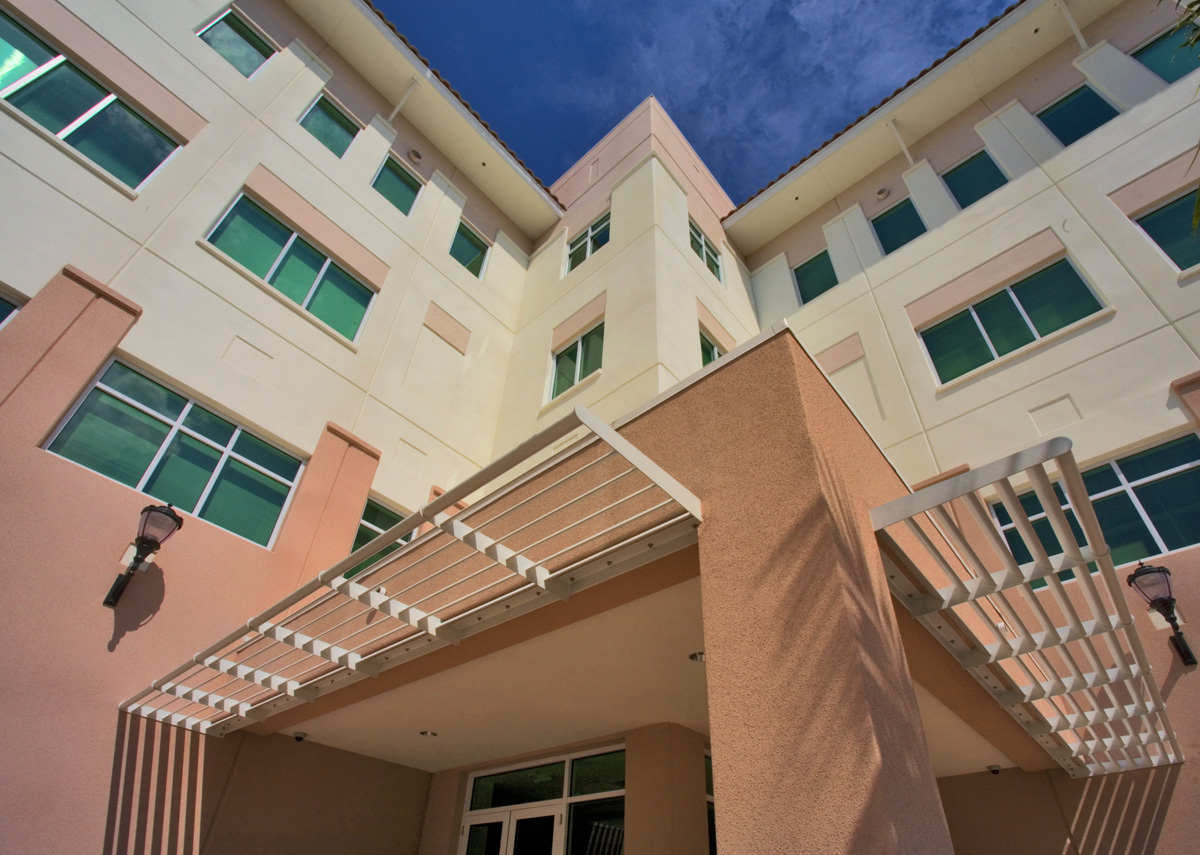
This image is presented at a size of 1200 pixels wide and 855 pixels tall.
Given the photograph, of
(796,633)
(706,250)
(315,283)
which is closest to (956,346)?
(706,250)

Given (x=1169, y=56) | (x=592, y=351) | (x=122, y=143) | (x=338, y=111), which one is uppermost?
(x=338, y=111)

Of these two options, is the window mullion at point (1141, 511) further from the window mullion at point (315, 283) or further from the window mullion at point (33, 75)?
the window mullion at point (33, 75)

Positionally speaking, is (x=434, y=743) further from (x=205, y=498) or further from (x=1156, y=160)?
(x=1156, y=160)

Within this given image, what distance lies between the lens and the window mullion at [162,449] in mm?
7980

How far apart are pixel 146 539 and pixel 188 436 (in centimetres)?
177

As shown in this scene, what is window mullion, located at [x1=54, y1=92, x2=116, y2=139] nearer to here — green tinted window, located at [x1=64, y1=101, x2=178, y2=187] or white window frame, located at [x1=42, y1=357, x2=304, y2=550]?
green tinted window, located at [x1=64, y1=101, x2=178, y2=187]

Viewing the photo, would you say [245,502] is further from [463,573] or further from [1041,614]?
[1041,614]

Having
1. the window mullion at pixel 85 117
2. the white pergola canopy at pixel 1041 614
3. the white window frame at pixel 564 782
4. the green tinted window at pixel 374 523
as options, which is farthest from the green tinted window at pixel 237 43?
the white pergola canopy at pixel 1041 614

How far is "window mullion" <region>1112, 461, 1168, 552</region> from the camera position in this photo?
766cm

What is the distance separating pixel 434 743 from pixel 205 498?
→ 4588 millimetres

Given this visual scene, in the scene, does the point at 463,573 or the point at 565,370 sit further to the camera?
the point at 565,370

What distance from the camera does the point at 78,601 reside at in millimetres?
7047

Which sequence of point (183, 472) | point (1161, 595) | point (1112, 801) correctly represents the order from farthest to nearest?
point (183, 472) < point (1161, 595) < point (1112, 801)

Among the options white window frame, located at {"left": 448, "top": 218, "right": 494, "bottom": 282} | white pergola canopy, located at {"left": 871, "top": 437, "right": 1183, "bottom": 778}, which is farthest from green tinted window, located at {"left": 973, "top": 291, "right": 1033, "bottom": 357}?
white window frame, located at {"left": 448, "top": 218, "right": 494, "bottom": 282}
